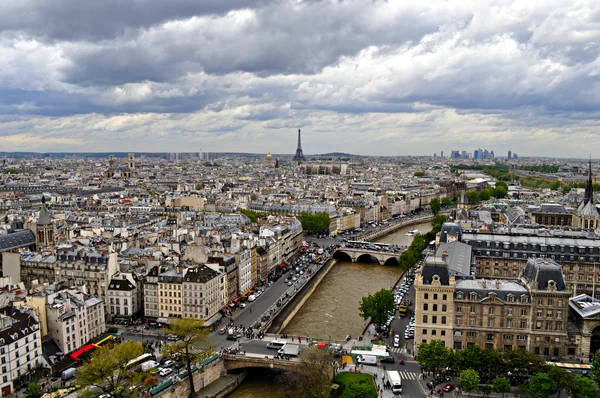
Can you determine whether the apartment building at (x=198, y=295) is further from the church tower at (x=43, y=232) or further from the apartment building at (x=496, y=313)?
the church tower at (x=43, y=232)

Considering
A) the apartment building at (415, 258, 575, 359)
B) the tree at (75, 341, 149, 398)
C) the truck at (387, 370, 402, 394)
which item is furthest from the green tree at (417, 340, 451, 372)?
the tree at (75, 341, 149, 398)

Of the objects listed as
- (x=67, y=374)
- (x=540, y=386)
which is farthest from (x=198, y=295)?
(x=540, y=386)

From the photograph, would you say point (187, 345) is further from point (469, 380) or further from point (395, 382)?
point (469, 380)

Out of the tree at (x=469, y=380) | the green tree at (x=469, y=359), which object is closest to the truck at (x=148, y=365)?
the tree at (x=469, y=380)

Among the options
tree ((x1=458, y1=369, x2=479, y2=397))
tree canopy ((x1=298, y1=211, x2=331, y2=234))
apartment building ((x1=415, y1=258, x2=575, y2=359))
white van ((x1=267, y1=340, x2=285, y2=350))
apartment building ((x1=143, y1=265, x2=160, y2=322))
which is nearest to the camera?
tree ((x1=458, y1=369, x2=479, y2=397))

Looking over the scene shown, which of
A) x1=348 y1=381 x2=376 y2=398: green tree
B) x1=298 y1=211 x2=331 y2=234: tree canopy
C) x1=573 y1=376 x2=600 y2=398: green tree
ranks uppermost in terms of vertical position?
x1=298 y1=211 x2=331 y2=234: tree canopy

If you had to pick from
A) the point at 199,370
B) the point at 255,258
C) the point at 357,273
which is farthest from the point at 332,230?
the point at 199,370

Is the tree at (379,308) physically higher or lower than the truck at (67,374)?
higher

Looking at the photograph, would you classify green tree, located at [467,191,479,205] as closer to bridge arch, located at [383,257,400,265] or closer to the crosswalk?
bridge arch, located at [383,257,400,265]
